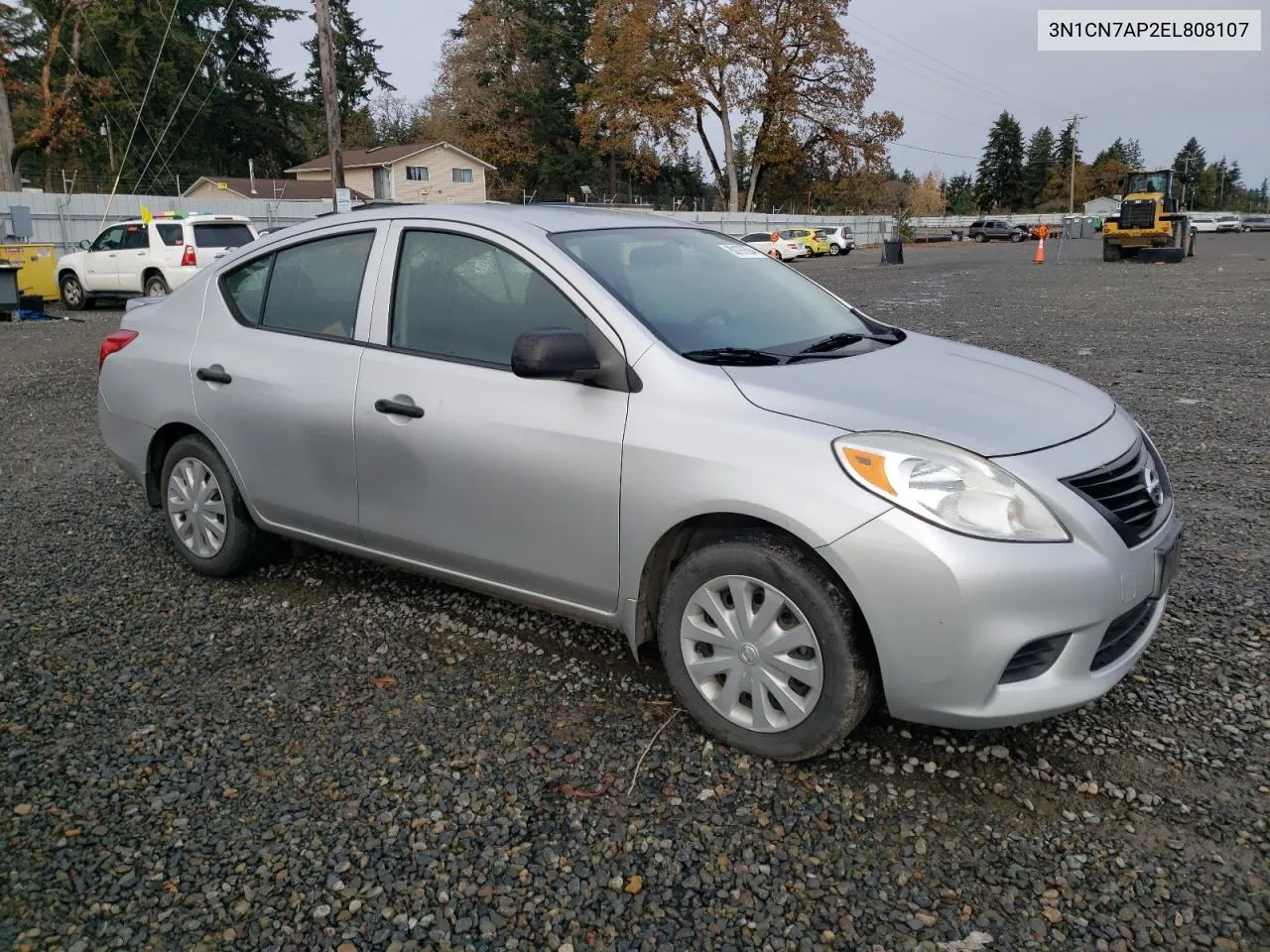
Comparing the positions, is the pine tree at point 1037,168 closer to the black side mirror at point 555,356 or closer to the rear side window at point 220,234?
the rear side window at point 220,234

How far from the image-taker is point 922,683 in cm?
280

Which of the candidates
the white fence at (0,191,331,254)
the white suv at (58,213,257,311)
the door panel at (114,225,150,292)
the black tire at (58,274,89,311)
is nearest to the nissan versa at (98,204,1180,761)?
the white suv at (58,213,257,311)

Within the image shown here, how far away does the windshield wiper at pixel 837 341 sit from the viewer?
12.0 feet

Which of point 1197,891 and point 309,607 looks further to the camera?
point 309,607

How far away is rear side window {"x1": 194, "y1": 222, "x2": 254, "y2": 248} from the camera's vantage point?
18297 mm

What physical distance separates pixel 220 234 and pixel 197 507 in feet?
51.4

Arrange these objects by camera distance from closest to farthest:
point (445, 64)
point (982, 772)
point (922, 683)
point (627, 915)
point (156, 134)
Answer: point (627, 915) < point (922, 683) < point (982, 772) < point (156, 134) < point (445, 64)

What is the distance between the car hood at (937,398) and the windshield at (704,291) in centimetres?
29

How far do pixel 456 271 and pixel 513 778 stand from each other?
188 cm

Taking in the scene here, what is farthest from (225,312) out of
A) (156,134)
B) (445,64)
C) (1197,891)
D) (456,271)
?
(445,64)

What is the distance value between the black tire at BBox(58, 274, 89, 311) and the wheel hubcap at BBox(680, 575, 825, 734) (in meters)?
19.6

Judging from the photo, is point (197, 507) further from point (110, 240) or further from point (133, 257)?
point (110, 240)

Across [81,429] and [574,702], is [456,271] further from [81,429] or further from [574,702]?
Result: [81,429]

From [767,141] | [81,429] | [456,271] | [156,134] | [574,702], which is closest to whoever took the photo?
[574,702]
